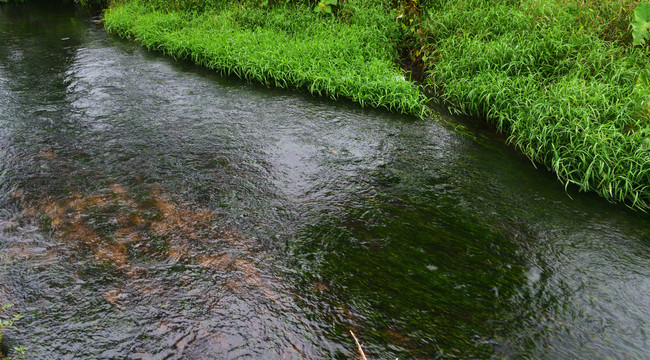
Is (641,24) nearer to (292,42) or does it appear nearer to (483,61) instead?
(483,61)

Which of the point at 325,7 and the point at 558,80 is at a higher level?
the point at 325,7

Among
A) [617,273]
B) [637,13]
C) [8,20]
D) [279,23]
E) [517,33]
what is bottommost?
[8,20]

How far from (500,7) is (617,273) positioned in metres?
5.89

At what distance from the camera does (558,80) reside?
256 inches

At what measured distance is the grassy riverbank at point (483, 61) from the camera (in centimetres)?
525

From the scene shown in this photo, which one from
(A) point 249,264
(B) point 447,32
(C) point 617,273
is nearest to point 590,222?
(C) point 617,273

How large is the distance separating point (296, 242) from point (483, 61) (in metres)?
4.86

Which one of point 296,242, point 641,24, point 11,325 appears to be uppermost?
point 641,24

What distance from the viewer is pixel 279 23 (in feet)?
31.8

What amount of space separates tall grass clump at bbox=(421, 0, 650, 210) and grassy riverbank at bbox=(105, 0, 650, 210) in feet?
0.06

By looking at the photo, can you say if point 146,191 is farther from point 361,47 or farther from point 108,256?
point 361,47

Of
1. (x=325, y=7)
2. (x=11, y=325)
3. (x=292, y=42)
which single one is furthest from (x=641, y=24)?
(x=11, y=325)

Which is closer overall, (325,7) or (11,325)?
(11,325)

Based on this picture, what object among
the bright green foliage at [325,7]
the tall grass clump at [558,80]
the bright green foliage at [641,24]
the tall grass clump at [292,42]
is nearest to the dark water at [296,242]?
the tall grass clump at [558,80]
